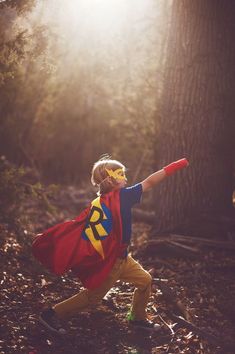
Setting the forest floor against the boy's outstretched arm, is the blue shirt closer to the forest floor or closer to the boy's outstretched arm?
the boy's outstretched arm

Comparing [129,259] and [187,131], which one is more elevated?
[187,131]

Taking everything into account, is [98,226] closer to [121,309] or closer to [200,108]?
[121,309]

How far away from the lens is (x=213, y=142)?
654cm

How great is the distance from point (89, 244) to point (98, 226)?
7.8 inches

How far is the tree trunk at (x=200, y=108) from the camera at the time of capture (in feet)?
21.0

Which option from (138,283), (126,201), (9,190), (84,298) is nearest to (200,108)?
(126,201)

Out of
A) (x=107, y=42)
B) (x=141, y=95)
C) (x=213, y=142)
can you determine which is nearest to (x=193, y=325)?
(x=213, y=142)

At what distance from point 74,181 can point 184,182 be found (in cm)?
783

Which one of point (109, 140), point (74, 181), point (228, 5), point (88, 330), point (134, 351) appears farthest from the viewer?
point (109, 140)

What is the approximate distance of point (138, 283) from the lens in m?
4.58

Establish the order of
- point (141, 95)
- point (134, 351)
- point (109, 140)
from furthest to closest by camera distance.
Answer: point (109, 140) < point (141, 95) < point (134, 351)

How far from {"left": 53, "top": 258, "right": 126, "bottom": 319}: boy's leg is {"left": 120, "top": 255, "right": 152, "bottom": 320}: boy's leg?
0.27 feet

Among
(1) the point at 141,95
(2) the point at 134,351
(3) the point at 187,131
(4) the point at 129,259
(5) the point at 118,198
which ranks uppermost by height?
(1) the point at 141,95

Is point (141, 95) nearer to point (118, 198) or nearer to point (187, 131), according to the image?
point (187, 131)
